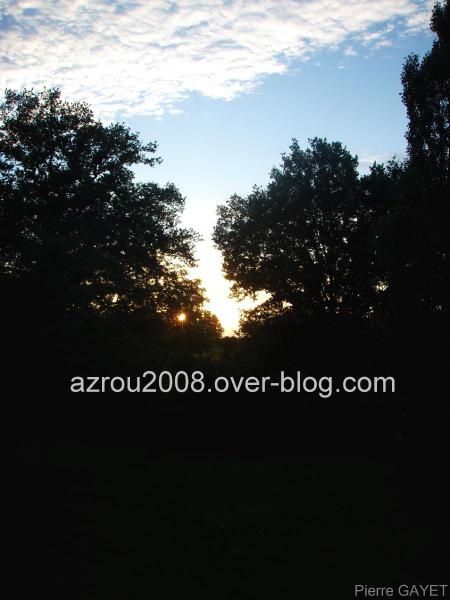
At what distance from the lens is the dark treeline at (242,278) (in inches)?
639

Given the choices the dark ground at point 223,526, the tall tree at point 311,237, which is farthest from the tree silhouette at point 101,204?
the dark ground at point 223,526

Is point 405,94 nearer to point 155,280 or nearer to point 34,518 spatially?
point 155,280

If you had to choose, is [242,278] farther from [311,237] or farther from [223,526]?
[223,526]

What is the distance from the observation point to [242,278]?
107 feet

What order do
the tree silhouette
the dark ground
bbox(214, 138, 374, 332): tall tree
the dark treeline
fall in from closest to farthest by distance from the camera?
the dark ground → the dark treeline → the tree silhouette → bbox(214, 138, 374, 332): tall tree

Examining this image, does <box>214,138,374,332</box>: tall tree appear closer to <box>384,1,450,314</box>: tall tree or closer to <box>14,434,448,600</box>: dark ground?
<box>384,1,450,314</box>: tall tree

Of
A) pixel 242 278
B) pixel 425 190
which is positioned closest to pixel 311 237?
pixel 242 278

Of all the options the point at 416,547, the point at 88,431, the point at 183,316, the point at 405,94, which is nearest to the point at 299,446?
the point at 88,431

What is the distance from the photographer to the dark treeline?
16234 mm

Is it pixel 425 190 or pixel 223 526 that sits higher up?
pixel 425 190

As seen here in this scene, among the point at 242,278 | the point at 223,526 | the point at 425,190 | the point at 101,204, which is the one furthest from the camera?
the point at 242,278

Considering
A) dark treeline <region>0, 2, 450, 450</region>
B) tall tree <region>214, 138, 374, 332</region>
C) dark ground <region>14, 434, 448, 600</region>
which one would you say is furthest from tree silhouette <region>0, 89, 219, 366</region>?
dark ground <region>14, 434, 448, 600</region>

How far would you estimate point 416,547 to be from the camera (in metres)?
8.55

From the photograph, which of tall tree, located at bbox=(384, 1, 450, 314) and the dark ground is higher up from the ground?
tall tree, located at bbox=(384, 1, 450, 314)
